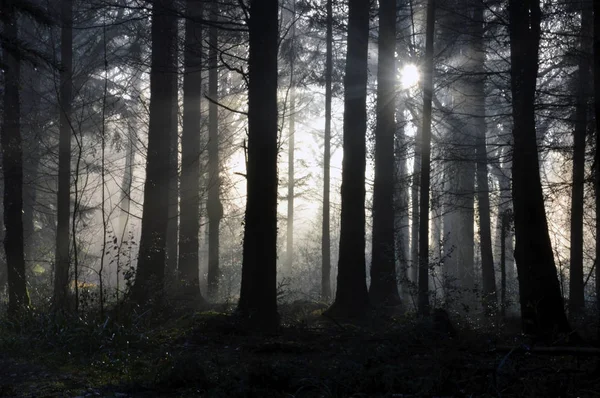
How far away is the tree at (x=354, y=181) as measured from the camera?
1244 centimetres

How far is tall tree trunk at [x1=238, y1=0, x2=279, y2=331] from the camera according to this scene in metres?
9.30

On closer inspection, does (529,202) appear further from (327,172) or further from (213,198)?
(327,172)

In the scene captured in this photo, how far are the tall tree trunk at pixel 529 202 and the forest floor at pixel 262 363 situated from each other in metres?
0.68

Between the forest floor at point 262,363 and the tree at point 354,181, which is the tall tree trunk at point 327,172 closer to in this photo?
the tree at point 354,181

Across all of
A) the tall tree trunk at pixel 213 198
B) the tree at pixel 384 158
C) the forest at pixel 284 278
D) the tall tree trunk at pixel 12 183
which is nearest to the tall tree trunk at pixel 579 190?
the forest at pixel 284 278

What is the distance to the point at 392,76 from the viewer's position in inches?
618

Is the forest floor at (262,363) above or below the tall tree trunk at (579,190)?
below

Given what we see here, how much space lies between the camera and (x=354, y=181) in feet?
41.8

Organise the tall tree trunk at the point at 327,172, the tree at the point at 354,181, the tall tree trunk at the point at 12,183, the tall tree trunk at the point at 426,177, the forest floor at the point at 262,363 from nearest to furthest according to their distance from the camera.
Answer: the forest floor at the point at 262,363 < the tall tree trunk at the point at 426,177 < the tree at the point at 354,181 < the tall tree trunk at the point at 12,183 < the tall tree trunk at the point at 327,172

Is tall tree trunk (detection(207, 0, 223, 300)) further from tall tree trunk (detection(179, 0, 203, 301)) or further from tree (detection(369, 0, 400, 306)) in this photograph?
tree (detection(369, 0, 400, 306))

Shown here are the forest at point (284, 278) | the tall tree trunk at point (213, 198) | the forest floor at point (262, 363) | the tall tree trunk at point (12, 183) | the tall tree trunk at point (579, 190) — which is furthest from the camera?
the tall tree trunk at point (213, 198)

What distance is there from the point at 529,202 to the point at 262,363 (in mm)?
5546

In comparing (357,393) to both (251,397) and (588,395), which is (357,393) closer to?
(251,397)

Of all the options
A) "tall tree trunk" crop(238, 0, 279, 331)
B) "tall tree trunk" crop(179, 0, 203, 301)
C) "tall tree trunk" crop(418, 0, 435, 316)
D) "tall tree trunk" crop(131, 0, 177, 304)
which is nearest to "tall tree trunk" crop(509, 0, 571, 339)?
"tall tree trunk" crop(418, 0, 435, 316)
